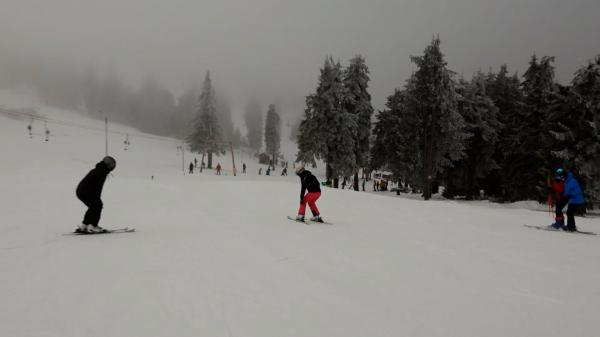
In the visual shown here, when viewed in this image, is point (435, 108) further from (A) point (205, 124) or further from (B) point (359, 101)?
(A) point (205, 124)

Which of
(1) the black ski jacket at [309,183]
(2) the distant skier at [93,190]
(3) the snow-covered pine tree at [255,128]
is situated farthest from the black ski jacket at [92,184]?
(3) the snow-covered pine tree at [255,128]

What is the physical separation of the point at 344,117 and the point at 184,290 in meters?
32.1

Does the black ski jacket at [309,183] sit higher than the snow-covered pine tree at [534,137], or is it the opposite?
the snow-covered pine tree at [534,137]

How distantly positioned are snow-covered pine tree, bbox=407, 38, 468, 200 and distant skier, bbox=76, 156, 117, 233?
2674cm

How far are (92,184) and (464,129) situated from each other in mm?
36385

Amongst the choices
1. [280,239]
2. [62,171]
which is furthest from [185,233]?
[62,171]

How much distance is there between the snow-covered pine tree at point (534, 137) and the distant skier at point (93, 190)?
1141 inches

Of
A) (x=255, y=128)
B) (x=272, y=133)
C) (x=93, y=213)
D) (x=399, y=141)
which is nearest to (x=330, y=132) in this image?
(x=399, y=141)

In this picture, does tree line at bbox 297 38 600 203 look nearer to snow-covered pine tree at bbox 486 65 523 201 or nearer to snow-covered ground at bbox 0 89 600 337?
snow-covered pine tree at bbox 486 65 523 201

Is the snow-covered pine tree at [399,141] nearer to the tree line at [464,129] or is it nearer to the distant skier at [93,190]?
the tree line at [464,129]

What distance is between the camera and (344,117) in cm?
3512

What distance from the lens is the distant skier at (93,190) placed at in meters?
7.72

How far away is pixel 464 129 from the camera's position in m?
36.1

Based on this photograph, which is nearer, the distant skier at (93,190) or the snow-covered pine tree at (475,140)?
the distant skier at (93,190)
